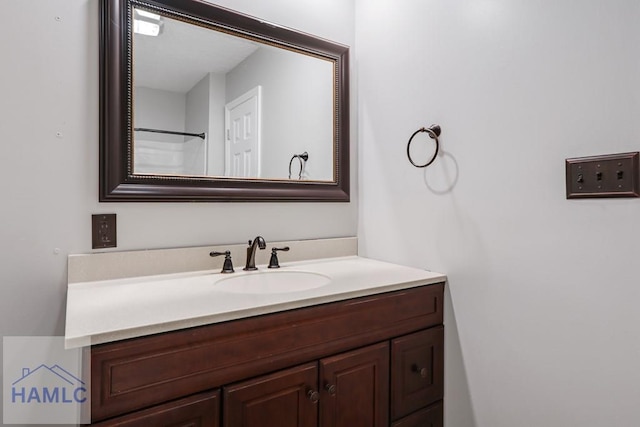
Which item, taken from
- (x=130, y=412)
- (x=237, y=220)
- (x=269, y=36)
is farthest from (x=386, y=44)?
(x=130, y=412)

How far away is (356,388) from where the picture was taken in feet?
3.86

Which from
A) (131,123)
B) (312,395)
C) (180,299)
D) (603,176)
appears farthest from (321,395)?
(131,123)

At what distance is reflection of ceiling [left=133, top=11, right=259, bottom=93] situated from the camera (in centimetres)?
133

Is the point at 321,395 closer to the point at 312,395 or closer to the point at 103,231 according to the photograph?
the point at 312,395

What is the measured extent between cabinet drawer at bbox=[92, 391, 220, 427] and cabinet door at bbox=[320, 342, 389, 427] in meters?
0.34

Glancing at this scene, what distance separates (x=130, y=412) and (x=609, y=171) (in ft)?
4.42

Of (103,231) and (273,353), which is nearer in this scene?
(273,353)

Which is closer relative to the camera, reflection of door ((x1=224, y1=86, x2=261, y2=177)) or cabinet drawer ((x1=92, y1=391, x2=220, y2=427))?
cabinet drawer ((x1=92, y1=391, x2=220, y2=427))

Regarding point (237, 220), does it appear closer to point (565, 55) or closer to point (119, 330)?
point (119, 330)

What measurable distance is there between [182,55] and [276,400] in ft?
4.27

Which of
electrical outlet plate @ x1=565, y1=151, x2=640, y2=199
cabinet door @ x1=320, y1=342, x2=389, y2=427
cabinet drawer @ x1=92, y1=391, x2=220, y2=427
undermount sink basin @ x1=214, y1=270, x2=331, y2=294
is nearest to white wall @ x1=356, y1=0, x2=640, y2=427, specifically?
electrical outlet plate @ x1=565, y1=151, x2=640, y2=199

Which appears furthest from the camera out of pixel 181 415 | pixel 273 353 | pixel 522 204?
pixel 522 204

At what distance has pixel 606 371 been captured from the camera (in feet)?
3.21

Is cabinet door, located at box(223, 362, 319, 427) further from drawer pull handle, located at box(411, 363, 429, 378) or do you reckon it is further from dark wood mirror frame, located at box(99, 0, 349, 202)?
dark wood mirror frame, located at box(99, 0, 349, 202)
